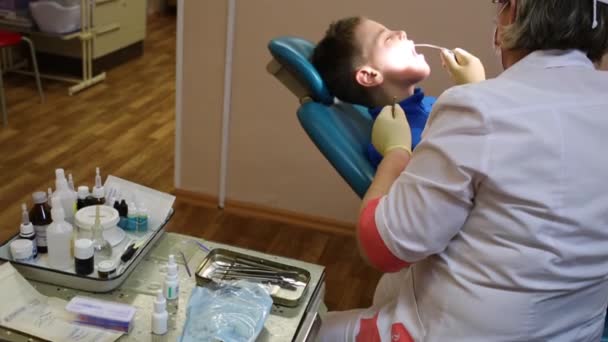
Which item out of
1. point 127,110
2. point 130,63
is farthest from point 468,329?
point 130,63

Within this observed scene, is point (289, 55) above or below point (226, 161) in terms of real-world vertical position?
above

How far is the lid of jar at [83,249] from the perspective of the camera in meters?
1.30

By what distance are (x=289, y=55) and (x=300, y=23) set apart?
3.31 ft

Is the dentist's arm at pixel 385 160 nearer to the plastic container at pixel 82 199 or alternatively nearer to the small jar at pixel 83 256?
the small jar at pixel 83 256

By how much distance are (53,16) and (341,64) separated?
2.89 metres

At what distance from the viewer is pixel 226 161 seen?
281 centimetres

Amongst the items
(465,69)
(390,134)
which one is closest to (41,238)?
(390,134)

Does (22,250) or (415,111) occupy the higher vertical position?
(415,111)

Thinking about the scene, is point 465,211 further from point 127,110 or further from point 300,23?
point 127,110

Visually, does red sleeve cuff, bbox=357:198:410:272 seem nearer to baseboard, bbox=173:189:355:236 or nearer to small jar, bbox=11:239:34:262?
small jar, bbox=11:239:34:262

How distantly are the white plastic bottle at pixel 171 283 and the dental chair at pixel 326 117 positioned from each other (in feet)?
1.39

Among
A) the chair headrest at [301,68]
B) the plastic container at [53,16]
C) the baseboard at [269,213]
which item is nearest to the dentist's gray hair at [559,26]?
the chair headrest at [301,68]

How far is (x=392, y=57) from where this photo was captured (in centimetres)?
175

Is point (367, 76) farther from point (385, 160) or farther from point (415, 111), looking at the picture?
point (385, 160)
